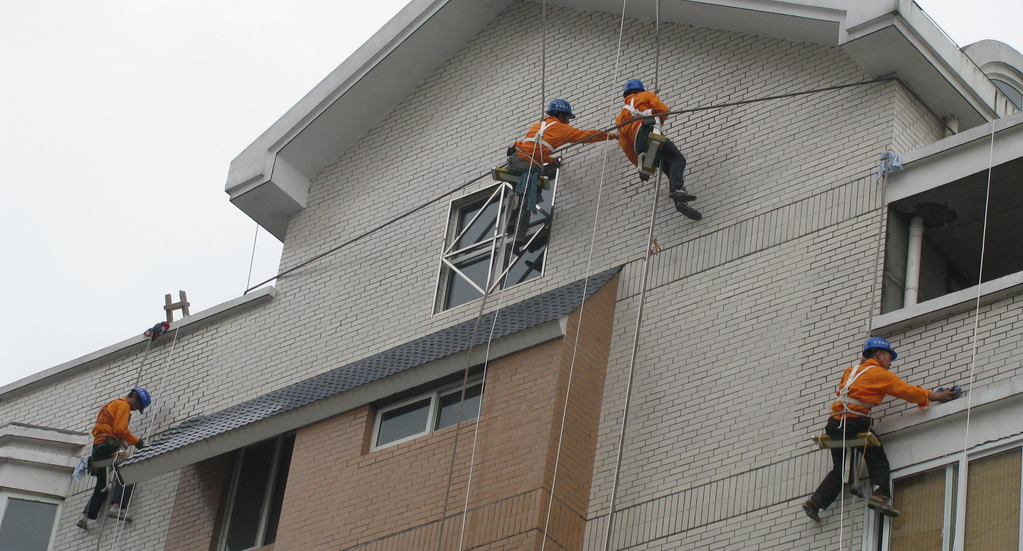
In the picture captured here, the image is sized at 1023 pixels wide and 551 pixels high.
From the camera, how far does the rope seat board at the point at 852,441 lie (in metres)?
12.1

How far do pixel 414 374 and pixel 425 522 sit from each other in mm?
1623

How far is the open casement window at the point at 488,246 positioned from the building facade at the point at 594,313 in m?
0.04

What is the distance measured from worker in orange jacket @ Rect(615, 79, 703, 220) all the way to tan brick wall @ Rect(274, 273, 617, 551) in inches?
44.9

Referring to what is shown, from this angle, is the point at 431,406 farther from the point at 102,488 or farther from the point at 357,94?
the point at 357,94

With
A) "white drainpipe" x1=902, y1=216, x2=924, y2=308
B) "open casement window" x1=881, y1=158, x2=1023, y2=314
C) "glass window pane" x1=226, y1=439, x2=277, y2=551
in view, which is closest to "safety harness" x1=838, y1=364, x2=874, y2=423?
"open casement window" x1=881, y1=158, x2=1023, y2=314

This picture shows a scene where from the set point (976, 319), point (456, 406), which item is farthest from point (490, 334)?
point (976, 319)

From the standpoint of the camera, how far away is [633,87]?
16062 mm

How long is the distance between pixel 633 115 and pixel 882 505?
5340mm

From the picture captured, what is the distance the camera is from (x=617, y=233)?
52.0 feet

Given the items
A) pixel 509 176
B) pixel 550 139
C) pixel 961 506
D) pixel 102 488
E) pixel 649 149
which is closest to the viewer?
pixel 961 506

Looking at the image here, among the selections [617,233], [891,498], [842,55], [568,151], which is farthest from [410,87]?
[891,498]

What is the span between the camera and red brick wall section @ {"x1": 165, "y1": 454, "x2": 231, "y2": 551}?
1697cm

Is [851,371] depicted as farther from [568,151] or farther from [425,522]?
[568,151]

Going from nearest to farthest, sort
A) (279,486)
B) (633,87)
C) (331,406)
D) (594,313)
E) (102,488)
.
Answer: (594,313), (331,406), (633,87), (279,486), (102,488)
